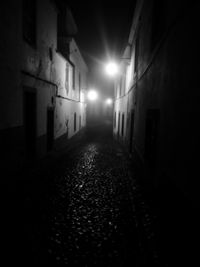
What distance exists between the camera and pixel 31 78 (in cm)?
689

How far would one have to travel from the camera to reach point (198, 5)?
2.88m

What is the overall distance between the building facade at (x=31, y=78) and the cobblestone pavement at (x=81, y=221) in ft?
4.68

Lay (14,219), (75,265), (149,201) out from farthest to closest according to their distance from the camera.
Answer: (149,201) → (14,219) → (75,265)

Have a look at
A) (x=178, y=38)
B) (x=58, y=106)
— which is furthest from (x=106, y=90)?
(x=178, y=38)

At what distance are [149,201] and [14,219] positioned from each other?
327 centimetres

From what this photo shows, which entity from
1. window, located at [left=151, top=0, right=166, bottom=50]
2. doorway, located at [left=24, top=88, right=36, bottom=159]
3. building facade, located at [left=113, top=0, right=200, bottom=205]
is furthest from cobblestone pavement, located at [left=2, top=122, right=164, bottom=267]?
window, located at [left=151, top=0, right=166, bottom=50]

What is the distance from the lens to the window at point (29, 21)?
6.59m

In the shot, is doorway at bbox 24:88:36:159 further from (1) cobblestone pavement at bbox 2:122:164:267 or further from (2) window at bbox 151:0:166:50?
(2) window at bbox 151:0:166:50

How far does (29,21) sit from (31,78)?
2016 mm

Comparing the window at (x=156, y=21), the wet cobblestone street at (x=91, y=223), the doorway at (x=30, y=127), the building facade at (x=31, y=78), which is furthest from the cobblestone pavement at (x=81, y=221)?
the window at (x=156, y=21)

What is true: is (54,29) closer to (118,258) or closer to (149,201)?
(149,201)

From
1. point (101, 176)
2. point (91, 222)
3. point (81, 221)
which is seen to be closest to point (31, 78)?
point (101, 176)

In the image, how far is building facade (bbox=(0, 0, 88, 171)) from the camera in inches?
210

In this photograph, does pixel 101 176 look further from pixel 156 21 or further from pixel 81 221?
pixel 156 21
